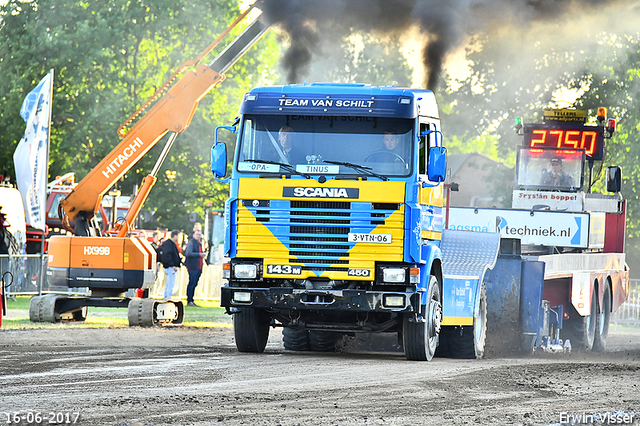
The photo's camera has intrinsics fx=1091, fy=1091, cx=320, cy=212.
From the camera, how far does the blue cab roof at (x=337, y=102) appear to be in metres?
13.5

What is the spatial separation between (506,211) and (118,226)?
7135 mm

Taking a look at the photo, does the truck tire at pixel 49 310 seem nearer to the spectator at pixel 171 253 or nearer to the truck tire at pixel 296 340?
the truck tire at pixel 296 340

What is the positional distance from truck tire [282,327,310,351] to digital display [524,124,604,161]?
11.3m

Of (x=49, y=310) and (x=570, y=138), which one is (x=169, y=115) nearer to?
(x=49, y=310)

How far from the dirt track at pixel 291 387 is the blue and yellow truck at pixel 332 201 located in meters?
0.93

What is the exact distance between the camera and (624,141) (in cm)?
4197

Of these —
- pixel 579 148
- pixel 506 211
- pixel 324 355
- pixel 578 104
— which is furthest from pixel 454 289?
pixel 578 104

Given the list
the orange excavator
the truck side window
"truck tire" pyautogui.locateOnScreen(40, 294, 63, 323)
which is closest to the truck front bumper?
the truck side window

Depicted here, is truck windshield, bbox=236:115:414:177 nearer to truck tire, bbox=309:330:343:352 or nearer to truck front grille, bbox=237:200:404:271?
truck front grille, bbox=237:200:404:271

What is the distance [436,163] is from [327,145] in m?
1.37

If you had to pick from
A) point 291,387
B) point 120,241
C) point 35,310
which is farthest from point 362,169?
point 35,310

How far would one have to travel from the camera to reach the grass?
64.6 feet

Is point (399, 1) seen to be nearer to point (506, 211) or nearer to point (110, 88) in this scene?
point (506, 211)

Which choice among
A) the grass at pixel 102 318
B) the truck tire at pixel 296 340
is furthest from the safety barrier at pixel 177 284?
the truck tire at pixel 296 340
